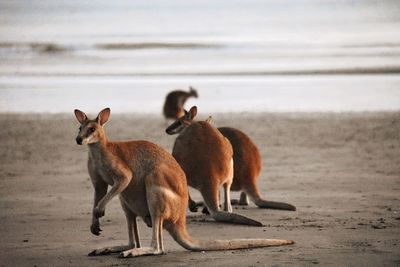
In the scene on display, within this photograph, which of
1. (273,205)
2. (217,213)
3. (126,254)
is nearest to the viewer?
(126,254)

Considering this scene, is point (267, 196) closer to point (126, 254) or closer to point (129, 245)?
point (129, 245)

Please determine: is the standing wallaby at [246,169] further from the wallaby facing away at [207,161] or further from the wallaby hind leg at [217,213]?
the wallaby hind leg at [217,213]

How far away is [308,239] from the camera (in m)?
7.61

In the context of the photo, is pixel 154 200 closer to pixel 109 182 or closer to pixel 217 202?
pixel 109 182

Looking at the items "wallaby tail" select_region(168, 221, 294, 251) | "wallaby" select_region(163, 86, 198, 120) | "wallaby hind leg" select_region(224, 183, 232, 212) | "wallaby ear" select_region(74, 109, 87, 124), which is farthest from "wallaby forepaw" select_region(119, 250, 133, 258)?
"wallaby" select_region(163, 86, 198, 120)

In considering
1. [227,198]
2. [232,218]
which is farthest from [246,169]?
[232,218]

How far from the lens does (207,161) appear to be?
848 centimetres

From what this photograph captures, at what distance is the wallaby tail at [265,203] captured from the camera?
8977 mm

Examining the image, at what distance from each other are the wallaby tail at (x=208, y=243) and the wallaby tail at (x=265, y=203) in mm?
1792

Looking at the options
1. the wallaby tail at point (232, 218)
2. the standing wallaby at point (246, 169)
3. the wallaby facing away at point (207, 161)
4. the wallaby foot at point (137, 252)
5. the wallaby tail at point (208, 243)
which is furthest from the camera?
the standing wallaby at point (246, 169)

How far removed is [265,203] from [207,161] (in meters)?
0.83

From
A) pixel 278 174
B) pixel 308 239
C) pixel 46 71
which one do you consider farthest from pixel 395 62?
pixel 308 239

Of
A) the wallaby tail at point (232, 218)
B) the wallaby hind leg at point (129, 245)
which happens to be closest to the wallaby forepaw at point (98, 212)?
the wallaby hind leg at point (129, 245)

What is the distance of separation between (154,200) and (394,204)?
311 centimetres
